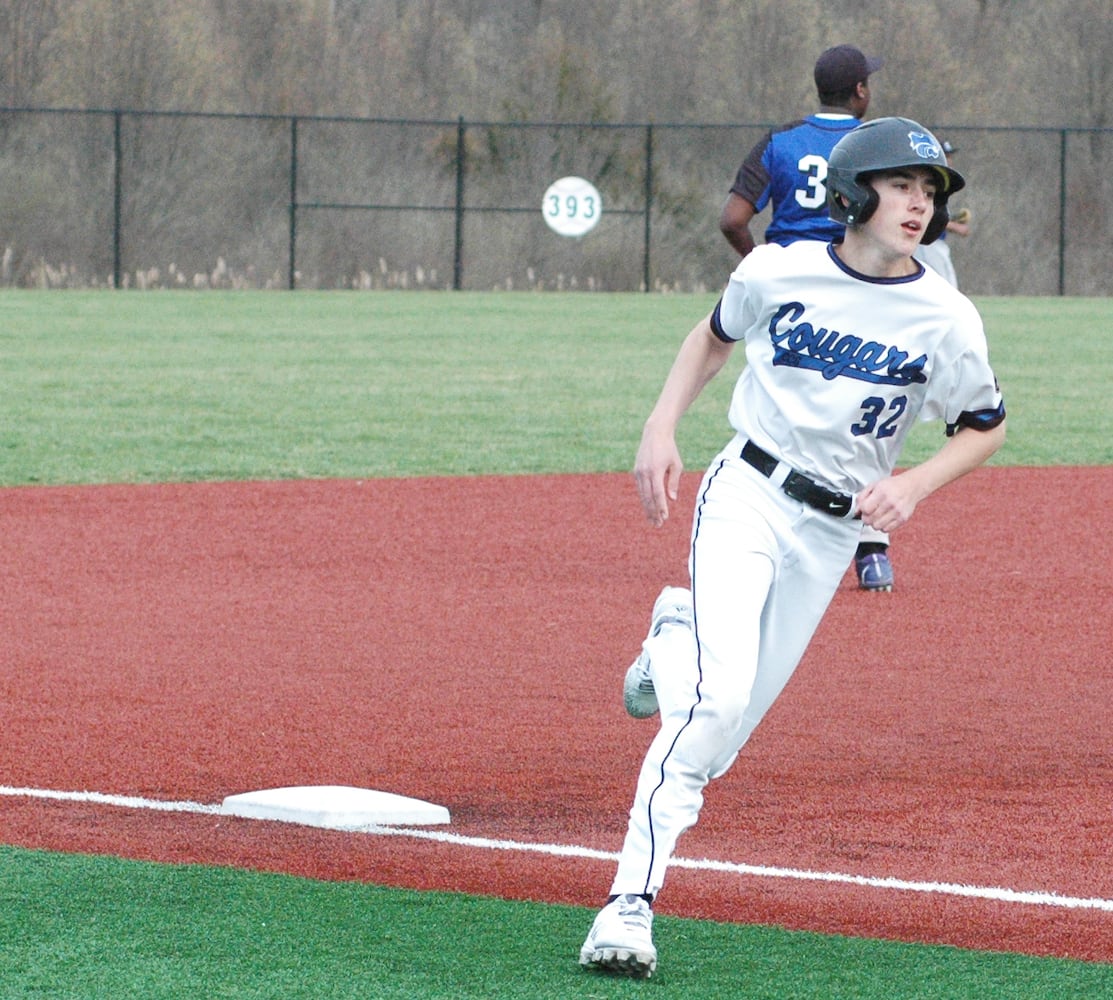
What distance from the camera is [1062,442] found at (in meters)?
15.0

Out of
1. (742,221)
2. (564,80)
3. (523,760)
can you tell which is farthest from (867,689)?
(564,80)

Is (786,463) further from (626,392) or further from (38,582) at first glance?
(626,392)

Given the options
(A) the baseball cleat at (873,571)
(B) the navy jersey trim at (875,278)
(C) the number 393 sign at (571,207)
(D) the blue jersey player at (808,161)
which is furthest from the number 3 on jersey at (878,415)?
(C) the number 393 sign at (571,207)

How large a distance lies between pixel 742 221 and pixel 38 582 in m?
3.33

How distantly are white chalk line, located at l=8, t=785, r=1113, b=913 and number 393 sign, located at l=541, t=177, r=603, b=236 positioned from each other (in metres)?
35.3

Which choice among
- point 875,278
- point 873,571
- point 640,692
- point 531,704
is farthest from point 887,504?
point 873,571

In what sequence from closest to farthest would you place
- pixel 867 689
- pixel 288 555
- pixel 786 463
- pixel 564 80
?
pixel 786 463, pixel 867 689, pixel 288 555, pixel 564 80

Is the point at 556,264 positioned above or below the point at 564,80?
below

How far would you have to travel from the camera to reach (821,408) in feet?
14.5

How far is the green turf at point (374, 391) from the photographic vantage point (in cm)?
1371

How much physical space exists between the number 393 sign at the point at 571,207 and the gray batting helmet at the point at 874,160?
118ft

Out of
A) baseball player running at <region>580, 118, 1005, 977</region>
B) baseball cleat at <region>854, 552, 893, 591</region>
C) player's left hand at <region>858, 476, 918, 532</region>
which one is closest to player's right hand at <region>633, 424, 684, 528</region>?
baseball player running at <region>580, 118, 1005, 977</region>

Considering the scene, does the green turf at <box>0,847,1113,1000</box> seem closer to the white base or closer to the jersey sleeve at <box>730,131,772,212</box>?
the white base

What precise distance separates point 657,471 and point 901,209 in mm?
746
